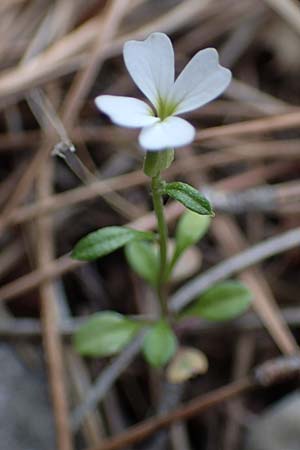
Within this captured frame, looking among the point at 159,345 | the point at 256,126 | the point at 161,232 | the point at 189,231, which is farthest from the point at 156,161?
the point at 256,126

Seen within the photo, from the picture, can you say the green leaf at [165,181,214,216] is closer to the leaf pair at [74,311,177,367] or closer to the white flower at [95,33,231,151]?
the white flower at [95,33,231,151]

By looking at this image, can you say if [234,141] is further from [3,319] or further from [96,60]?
[3,319]

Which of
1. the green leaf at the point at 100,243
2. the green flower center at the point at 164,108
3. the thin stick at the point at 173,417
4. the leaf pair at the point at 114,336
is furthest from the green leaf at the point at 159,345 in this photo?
the green flower center at the point at 164,108

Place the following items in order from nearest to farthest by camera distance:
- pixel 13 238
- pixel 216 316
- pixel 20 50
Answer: pixel 216 316 < pixel 13 238 < pixel 20 50

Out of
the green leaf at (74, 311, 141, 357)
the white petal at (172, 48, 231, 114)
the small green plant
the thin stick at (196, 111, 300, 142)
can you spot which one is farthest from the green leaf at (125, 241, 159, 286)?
the white petal at (172, 48, 231, 114)

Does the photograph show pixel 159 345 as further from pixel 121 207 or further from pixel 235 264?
pixel 121 207

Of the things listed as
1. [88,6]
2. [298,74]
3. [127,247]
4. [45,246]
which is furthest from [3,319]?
[298,74]
